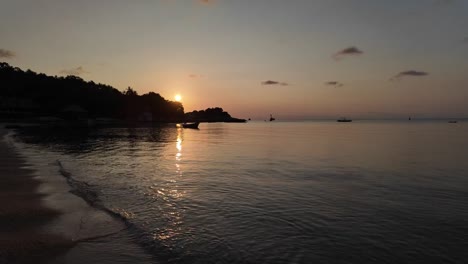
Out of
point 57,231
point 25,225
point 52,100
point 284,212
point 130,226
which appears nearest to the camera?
point 57,231

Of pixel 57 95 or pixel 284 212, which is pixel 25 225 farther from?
pixel 57 95

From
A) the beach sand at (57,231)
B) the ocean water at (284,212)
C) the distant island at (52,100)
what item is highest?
the distant island at (52,100)

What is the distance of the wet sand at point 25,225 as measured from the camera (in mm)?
7434

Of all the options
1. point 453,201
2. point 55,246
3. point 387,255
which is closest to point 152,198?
point 55,246

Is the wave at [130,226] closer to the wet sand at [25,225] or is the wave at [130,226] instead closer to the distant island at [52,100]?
the wet sand at [25,225]

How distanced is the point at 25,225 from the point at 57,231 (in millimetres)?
1207

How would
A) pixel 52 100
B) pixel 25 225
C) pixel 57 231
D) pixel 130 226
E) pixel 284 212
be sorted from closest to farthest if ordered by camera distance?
pixel 57 231
pixel 25 225
pixel 130 226
pixel 284 212
pixel 52 100

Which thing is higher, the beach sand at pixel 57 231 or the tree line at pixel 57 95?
the tree line at pixel 57 95

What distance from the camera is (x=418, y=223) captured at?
1088cm

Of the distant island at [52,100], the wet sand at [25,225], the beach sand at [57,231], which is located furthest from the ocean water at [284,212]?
the distant island at [52,100]

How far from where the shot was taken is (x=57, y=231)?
910 centimetres

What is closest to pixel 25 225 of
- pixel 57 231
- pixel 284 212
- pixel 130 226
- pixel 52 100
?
pixel 57 231

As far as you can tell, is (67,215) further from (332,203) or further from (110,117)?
(110,117)

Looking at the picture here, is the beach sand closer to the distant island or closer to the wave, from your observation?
the wave
